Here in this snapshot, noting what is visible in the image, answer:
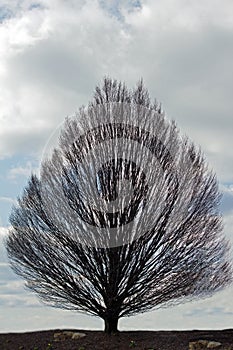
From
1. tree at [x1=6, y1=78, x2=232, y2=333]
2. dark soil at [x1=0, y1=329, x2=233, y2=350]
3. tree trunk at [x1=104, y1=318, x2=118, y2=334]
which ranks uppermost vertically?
tree at [x1=6, y1=78, x2=232, y2=333]

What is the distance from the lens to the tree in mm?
15859

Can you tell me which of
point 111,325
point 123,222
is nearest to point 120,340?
point 111,325

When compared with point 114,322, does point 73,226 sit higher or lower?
higher

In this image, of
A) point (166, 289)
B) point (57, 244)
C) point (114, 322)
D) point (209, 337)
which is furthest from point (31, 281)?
point (209, 337)

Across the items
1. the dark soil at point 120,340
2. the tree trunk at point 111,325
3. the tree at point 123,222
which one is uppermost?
the tree at point 123,222

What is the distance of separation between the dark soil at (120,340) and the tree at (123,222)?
0.74 meters

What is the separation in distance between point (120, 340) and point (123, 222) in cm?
321

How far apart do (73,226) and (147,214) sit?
214cm

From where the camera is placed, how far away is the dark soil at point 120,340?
1449 cm

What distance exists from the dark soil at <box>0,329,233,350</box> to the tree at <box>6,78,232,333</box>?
2.43 feet

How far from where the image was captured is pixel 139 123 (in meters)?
16.7

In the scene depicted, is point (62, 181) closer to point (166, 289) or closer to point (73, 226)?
point (73, 226)

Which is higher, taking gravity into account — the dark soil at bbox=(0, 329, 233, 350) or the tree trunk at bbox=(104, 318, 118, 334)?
the tree trunk at bbox=(104, 318, 118, 334)

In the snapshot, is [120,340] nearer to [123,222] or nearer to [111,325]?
[111,325]
